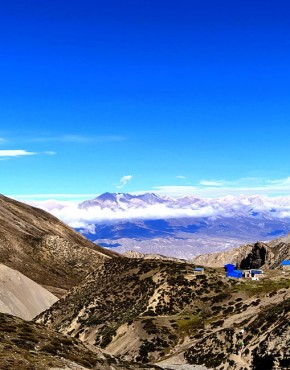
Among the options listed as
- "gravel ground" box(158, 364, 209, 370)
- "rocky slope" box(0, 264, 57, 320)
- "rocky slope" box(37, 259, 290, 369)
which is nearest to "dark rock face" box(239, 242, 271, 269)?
"rocky slope" box(37, 259, 290, 369)

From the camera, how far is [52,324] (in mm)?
93312

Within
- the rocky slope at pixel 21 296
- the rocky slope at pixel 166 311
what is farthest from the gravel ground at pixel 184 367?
the rocky slope at pixel 21 296

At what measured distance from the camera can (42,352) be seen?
123 ft

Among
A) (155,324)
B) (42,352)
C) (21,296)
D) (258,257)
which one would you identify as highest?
(42,352)

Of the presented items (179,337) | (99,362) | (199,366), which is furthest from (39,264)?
(99,362)

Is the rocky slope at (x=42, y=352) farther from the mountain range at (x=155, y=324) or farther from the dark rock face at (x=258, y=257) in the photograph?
the dark rock face at (x=258, y=257)

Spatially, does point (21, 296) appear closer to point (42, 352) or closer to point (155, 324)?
point (155, 324)

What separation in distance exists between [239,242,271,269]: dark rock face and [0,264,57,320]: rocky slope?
66.4 metres

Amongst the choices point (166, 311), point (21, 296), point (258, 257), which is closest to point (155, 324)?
point (166, 311)

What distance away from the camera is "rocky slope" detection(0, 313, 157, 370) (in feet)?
112

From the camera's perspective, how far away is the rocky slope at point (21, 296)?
11012 centimetres

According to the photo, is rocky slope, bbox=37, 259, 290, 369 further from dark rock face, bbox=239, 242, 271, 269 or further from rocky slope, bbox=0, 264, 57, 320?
dark rock face, bbox=239, 242, 271, 269

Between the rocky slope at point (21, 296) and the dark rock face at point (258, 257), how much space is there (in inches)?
2613

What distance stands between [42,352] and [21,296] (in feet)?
281
